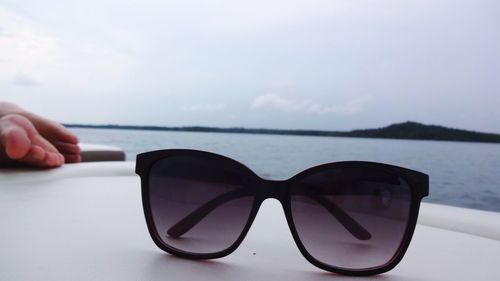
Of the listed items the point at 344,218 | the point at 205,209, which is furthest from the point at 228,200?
the point at 344,218

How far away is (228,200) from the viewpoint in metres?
0.41

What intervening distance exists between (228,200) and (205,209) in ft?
0.09

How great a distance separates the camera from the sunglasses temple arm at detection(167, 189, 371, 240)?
0.39m

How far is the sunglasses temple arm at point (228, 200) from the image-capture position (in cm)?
39

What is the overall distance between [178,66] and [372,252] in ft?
9.12

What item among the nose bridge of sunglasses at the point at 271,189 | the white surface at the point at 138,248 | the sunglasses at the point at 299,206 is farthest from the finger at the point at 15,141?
the nose bridge of sunglasses at the point at 271,189

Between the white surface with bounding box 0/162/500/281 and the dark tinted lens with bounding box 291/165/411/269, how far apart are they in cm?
3

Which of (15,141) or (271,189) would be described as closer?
(271,189)

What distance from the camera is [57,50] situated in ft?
9.27

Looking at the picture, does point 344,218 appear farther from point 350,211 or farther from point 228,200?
point 228,200

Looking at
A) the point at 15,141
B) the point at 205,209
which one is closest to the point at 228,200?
the point at 205,209

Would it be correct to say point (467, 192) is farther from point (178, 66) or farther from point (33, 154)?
point (178, 66)

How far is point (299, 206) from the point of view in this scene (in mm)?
400

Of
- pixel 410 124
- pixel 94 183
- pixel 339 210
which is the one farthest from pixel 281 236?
pixel 410 124
